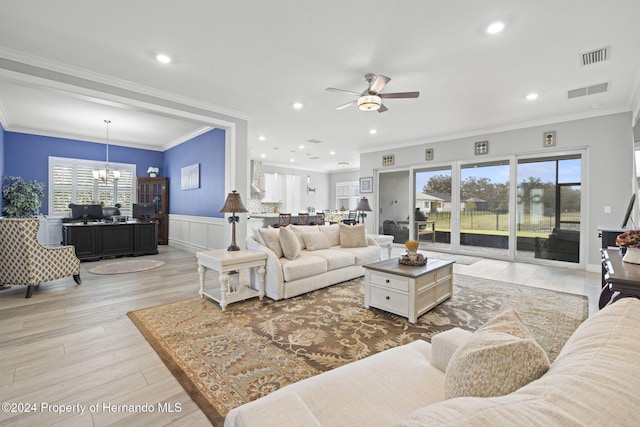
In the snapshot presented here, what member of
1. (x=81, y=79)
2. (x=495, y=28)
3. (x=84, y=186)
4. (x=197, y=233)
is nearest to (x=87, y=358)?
(x=81, y=79)

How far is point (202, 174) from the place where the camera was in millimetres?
6477

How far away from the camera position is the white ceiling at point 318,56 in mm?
2615

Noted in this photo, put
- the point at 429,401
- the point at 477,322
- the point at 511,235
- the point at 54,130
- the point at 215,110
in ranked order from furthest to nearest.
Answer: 1. the point at 54,130
2. the point at 511,235
3. the point at 215,110
4. the point at 477,322
5. the point at 429,401

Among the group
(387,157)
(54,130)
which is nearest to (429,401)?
(387,157)

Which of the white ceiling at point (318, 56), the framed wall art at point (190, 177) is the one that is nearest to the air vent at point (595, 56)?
the white ceiling at point (318, 56)

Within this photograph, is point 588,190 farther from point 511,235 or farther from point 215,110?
point 215,110

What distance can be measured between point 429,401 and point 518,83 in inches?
181

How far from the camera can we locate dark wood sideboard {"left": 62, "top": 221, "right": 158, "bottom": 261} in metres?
5.89

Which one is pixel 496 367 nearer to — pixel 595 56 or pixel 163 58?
pixel 163 58

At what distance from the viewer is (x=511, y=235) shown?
619cm

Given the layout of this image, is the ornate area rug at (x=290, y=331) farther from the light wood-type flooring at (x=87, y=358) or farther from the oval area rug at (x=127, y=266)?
the oval area rug at (x=127, y=266)

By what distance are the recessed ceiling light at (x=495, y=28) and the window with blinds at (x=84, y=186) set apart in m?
8.13

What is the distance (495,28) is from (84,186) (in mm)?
9262

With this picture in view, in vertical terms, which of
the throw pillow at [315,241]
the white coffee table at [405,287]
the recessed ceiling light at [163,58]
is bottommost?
the white coffee table at [405,287]
